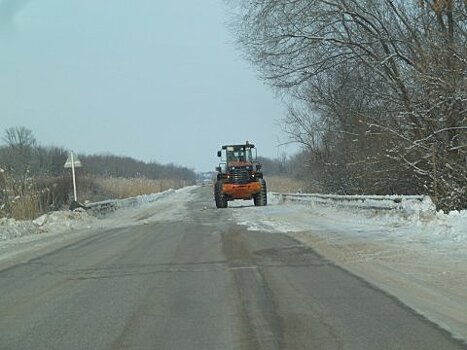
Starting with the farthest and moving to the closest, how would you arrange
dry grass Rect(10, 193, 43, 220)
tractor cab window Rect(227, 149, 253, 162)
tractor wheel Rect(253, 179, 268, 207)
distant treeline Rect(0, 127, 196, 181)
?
distant treeline Rect(0, 127, 196, 181)
tractor cab window Rect(227, 149, 253, 162)
tractor wheel Rect(253, 179, 268, 207)
dry grass Rect(10, 193, 43, 220)

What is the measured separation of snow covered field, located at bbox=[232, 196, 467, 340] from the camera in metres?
7.39

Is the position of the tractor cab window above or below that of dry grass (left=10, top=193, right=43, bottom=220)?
above

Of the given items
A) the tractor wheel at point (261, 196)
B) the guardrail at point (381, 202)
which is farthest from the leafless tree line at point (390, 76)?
the tractor wheel at point (261, 196)

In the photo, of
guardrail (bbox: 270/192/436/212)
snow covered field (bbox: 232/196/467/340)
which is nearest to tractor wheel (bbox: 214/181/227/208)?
guardrail (bbox: 270/192/436/212)

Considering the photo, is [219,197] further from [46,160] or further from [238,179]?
[46,160]

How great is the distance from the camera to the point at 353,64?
2522cm

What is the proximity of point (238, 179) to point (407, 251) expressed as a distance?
2241 cm

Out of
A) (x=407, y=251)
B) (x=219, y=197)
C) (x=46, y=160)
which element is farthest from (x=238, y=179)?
(x=46, y=160)

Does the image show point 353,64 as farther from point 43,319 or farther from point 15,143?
point 15,143

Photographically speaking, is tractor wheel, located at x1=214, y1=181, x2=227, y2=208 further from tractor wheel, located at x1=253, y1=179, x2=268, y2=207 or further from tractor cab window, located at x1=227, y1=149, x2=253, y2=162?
tractor cab window, located at x1=227, y1=149, x2=253, y2=162

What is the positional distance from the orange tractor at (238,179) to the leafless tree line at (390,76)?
682cm

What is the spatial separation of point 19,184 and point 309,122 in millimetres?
25815

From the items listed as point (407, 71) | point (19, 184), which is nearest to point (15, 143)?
point (19, 184)

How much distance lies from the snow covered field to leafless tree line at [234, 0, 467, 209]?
8.58 feet
